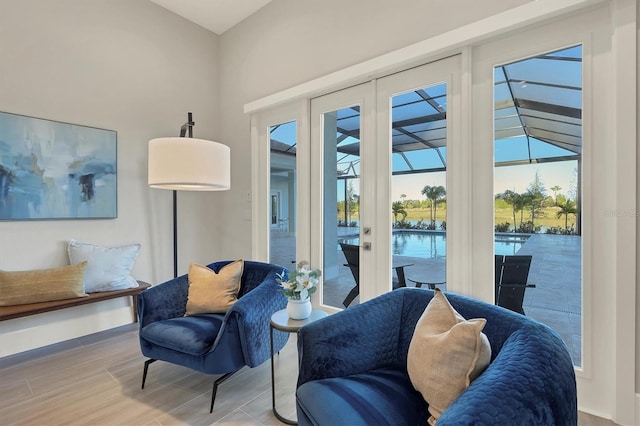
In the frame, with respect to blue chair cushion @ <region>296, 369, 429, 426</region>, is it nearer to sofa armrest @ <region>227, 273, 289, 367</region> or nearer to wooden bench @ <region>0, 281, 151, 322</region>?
sofa armrest @ <region>227, 273, 289, 367</region>

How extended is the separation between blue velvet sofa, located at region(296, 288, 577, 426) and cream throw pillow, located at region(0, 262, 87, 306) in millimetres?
2411

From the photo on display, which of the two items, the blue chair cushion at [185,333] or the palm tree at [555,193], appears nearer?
the blue chair cushion at [185,333]

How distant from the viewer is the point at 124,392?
6.88 ft

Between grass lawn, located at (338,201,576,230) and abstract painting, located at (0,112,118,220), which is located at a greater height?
abstract painting, located at (0,112,118,220)

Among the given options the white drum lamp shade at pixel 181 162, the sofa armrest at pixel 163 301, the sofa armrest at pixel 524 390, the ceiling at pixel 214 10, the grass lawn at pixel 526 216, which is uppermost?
the ceiling at pixel 214 10

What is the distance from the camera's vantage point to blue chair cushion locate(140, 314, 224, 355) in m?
1.91

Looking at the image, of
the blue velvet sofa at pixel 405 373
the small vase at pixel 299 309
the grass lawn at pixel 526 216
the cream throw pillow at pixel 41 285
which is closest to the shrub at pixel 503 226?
the grass lawn at pixel 526 216

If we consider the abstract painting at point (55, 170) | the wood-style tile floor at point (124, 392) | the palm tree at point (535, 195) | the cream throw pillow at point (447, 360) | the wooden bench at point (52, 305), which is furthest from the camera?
the abstract painting at point (55, 170)

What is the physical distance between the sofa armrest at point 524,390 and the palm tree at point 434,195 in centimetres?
143

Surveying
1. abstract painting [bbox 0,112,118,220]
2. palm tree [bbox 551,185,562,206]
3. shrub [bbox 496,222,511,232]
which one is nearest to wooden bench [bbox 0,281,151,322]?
abstract painting [bbox 0,112,118,220]

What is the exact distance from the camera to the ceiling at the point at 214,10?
11.6 ft

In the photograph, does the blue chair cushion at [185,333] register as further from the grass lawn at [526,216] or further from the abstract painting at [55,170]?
the grass lawn at [526,216]

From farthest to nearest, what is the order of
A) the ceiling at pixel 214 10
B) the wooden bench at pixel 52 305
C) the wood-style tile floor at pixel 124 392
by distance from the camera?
the ceiling at pixel 214 10 < the wooden bench at pixel 52 305 < the wood-style tile floor at pixel 124 392

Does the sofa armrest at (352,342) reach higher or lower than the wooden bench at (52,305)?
higher
